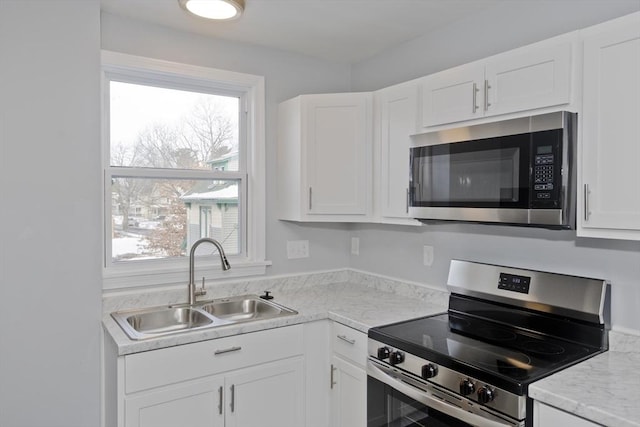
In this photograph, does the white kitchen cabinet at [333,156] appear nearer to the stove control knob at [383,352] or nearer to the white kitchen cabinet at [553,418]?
the stove control knob at [383,352]

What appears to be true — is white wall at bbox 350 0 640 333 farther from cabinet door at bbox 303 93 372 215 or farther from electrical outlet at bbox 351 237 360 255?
cabinet door at bbox 303 93 372 215

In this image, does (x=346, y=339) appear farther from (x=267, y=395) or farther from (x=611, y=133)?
(x=611, y=133)

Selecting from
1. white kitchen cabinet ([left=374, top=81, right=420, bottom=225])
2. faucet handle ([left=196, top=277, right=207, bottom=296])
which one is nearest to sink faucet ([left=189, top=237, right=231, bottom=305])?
faucet handle ([left=196, top=277, right=207, bottom=296])

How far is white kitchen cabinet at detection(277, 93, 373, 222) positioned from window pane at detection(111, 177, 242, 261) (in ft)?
1.53

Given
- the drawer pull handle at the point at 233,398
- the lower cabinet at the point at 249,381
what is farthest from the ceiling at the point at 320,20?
the drawer pull handle at the point at 233,398

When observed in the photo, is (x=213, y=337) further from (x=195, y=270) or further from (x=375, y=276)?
(x=375, y=276)

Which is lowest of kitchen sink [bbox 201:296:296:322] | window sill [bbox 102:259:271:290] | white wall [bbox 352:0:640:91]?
kitchen sink [bbox 201:296:296:322]

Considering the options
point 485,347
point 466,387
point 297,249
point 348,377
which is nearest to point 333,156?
point 297,249

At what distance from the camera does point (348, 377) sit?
2145 mm

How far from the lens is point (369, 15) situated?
7.47ft

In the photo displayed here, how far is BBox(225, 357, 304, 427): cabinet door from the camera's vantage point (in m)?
1.99

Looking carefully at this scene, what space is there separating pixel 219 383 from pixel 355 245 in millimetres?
1431

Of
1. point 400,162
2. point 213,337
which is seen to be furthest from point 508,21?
point 213,337

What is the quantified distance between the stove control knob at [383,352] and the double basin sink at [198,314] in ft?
1.76
